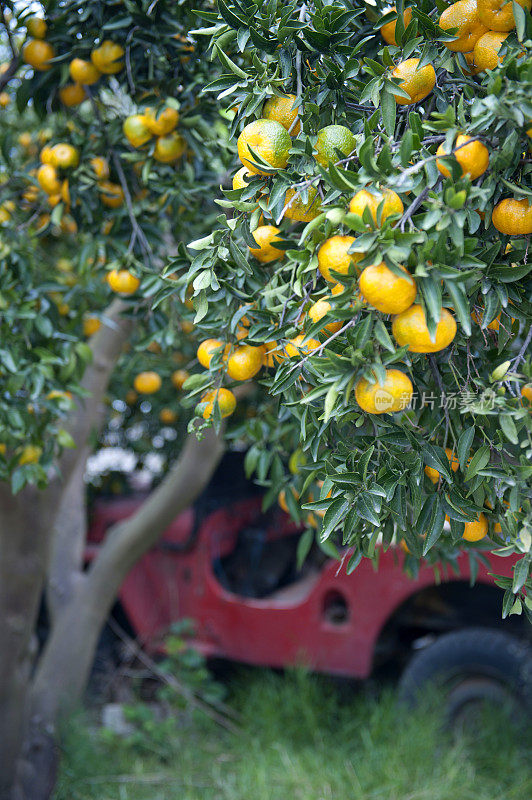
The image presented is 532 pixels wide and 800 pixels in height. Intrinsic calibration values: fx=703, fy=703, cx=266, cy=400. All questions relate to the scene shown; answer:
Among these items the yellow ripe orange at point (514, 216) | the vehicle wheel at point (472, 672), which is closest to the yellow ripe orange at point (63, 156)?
the yellow ripe orange at point (514, 216)

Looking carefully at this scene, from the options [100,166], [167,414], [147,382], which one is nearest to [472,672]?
[147,382]

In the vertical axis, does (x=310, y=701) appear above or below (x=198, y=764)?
below

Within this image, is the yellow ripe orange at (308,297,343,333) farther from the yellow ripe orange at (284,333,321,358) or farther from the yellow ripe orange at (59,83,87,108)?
the yellow ripe orange at (59,83,87,108)

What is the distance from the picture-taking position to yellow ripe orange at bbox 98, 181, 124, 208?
2.04 metres

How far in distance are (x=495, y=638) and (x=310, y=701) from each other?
0.96 meters

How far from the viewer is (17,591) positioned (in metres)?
2.57

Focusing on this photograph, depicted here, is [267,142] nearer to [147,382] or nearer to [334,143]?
[334,143]

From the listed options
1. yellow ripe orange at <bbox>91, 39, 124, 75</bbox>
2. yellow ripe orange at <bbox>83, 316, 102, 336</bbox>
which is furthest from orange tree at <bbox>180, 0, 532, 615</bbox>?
yellow ripe orange at <bbox>83, 316, 102, 336</bbox>

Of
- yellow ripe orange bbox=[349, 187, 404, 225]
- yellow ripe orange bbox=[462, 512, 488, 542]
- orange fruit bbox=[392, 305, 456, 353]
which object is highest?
yellow ripe orange bbox=[349, 187, 404, 225]

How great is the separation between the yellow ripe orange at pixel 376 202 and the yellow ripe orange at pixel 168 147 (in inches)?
37.5

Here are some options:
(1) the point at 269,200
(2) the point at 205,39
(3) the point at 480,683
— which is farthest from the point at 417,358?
(3) the point at 480,683

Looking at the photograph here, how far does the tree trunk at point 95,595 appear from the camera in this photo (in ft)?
9.69

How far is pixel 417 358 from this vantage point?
1171mm

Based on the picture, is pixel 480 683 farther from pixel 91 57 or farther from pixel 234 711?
pixel 91 57
